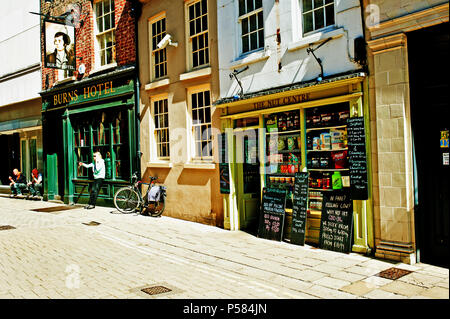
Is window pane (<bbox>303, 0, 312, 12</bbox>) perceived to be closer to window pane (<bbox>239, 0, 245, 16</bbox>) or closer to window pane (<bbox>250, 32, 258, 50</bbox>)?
window pane (<bbox>250, 32, 258, 50</bbox>)

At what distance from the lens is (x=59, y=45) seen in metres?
15.6

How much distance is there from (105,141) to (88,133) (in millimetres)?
1260

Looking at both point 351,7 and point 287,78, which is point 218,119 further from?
point 351,7

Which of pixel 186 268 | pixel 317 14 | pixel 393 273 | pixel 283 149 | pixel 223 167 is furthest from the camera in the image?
pixel 223 167

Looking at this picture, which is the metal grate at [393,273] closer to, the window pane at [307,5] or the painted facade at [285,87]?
the painted facade at [285,87]

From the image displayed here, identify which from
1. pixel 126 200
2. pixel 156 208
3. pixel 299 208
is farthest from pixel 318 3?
pixel 126 200

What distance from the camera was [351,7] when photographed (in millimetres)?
7367

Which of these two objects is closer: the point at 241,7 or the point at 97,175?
the point at 241,7

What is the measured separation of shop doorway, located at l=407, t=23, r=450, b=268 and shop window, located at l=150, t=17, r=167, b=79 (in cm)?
747

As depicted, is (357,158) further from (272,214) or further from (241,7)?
(241,7)

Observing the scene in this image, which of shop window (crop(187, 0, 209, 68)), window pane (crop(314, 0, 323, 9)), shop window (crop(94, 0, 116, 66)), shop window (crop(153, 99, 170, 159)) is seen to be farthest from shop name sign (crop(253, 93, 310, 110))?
shop window (crop(94, 0, 116, 66))

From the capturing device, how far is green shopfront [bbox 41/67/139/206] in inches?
533

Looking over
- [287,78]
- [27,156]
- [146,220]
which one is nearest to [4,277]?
[146,220]

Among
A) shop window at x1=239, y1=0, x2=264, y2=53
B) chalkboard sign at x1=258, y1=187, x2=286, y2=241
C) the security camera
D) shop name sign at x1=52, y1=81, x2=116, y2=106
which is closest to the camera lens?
chalkboard sign at x1=258, y1=187, x2=286, y2=241
